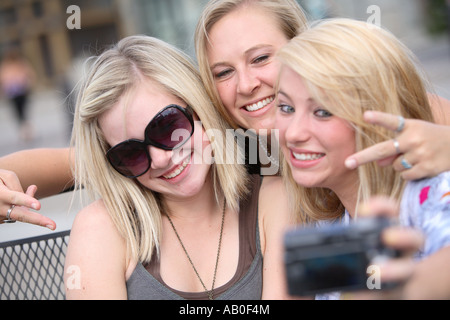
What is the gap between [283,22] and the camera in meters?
2.63

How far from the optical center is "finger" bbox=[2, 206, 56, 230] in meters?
2.12

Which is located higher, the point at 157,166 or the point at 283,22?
the point at 283,22

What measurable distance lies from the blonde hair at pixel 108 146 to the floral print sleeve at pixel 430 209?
84 centimetres

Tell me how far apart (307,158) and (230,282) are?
65 cm

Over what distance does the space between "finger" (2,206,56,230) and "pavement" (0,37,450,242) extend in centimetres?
39

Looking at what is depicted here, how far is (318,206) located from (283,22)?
3.09ft

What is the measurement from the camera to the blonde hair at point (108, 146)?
2283mm

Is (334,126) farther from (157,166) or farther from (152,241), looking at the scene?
(152,241)

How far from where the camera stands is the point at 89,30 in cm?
3253

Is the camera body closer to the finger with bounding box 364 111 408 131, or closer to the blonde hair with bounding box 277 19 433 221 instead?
the finger with bounding box 364 111 408 131

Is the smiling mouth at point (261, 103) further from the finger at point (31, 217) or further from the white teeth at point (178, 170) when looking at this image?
the finger at point (31, 217)

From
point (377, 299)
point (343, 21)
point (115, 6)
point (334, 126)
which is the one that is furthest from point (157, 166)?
point (115, 6)

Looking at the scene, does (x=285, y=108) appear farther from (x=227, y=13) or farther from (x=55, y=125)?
(x=55, y=125)

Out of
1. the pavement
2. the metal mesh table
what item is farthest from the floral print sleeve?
the metal mesh table
